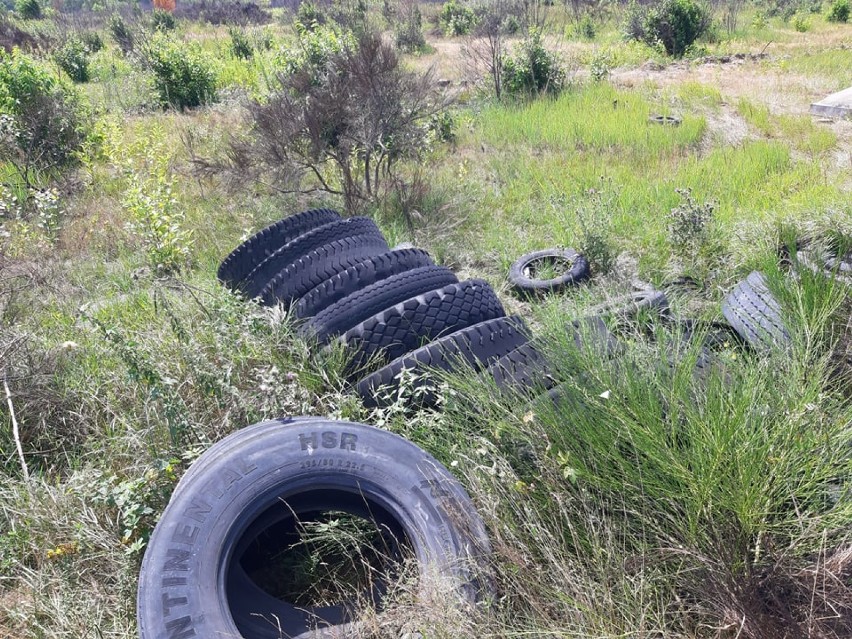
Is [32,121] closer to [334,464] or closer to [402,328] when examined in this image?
[402,328]

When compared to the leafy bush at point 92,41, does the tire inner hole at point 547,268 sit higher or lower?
lower

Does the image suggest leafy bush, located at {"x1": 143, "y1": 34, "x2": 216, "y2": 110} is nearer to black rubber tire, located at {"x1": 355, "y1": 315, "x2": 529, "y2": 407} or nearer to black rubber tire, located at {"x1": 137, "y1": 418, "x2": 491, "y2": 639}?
black rubber tire, located at {"x1": 355, "y1": 315, "x2": 529, "y2": 407}

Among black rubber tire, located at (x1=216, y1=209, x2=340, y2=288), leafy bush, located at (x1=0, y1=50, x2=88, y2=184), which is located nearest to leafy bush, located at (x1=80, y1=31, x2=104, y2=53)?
leafy bush, located at (x1=0, y1=50, x2=88, y2=184)

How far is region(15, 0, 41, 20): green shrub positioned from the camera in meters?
31.2

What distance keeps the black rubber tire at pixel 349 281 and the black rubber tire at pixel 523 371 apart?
3.87ft

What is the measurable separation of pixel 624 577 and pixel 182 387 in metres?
2.39

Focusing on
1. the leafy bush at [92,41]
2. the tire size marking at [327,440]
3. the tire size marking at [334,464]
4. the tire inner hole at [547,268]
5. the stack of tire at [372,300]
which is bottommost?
the tire inner hole at [547,268]

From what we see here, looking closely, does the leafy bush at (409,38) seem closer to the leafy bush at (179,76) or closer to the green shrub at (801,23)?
Result: the leafy bush at (179,76)

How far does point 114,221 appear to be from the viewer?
643 cm

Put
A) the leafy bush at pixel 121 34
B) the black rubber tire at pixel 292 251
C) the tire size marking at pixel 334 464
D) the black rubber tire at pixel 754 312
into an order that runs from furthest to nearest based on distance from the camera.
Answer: the leafy bush at pixel 121 34 < the black rubber tire at pixel 292 251 < the black rubber tire at pixel 754 312 < the tire size marking at pixel 334 464

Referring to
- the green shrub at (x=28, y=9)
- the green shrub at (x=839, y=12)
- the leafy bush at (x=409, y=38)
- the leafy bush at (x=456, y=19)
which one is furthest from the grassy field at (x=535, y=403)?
the green shrub at (x=28, y=9)

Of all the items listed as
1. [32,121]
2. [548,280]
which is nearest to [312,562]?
[548,280]

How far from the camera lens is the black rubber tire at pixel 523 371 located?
2.60 m

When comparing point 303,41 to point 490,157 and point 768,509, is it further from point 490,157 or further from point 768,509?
point 768,509
